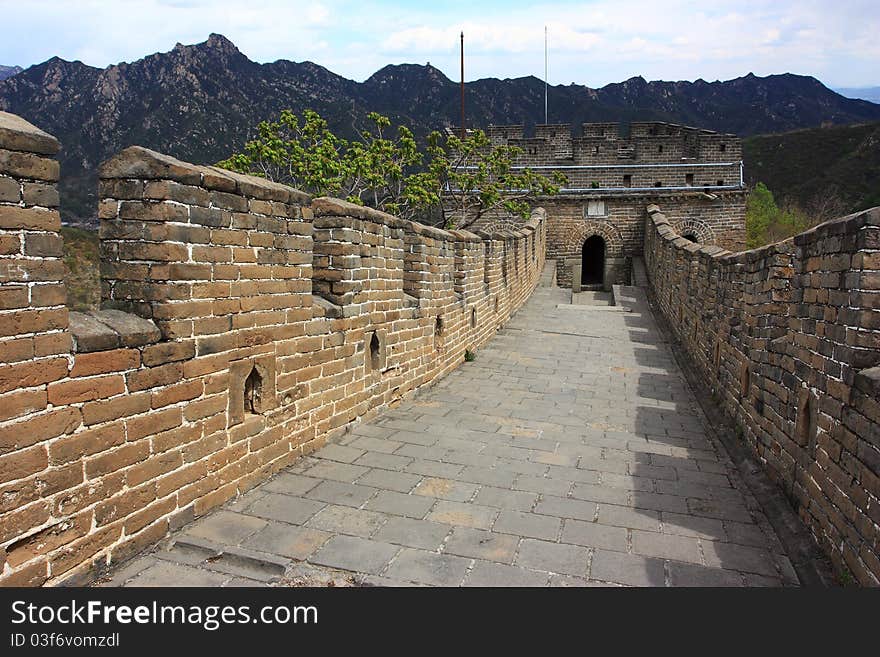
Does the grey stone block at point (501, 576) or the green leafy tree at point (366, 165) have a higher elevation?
the green leafy tree at point (366, 165)

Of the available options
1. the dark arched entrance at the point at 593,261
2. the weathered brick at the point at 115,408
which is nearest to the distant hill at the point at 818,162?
the dark arched entrance at the point at 593,261

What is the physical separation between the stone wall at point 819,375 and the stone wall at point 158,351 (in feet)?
11.2

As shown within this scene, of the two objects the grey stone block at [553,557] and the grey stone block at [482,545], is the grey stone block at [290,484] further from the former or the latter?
the grey stone block at [553,557]

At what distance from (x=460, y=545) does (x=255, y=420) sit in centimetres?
162

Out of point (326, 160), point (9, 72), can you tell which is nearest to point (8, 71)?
point (9, 72)

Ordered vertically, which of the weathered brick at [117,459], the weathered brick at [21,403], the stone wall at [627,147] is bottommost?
the weathered brick at [117,459]

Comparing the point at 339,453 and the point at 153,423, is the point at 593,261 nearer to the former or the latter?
the point at 339,453

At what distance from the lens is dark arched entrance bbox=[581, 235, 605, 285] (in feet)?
88.3

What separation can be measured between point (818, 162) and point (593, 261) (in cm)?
2944

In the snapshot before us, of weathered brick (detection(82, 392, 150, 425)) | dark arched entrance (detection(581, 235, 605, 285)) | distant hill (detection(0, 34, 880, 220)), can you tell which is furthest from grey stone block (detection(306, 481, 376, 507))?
dark arched entrance (detection(581, 235, 605, 285))

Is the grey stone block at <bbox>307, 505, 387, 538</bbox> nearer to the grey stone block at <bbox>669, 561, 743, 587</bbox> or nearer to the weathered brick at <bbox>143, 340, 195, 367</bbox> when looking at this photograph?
the weathered brick at <bbox>143, 340, 195, 367</bbox>

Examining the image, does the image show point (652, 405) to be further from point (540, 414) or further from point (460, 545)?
point (460, 545)

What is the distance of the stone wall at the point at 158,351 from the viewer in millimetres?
2674
